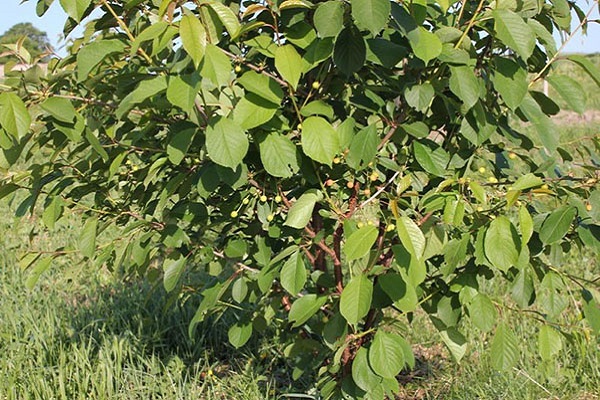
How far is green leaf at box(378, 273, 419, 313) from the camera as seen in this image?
4.94 feet

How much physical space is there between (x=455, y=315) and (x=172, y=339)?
1.55 meters

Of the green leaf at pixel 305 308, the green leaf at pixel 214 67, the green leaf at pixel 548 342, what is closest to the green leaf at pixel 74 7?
the green leaf at pixel 214 67

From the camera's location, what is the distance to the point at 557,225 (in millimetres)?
1427

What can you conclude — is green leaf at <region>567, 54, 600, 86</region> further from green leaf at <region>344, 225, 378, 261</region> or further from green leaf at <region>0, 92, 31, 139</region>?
green leaf at <region>0, 92, 31, 139</region>

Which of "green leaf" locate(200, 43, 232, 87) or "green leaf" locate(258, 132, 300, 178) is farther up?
"green leaf" locate(200, 43, 232, 87)

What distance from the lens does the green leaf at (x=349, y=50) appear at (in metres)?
1.43

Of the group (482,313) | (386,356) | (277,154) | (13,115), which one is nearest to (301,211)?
(277,154)

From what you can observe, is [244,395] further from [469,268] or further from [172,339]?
[469,268]

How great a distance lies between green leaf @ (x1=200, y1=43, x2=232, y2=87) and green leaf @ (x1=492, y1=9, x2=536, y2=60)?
513 millimetres

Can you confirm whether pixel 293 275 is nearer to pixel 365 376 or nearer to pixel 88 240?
pixel 365 376

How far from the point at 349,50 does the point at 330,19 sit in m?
0.15

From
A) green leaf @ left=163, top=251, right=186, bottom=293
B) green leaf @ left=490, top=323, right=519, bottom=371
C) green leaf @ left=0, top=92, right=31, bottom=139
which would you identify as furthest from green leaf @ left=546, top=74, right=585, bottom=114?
green leaf @ left=0, top=92, right=31, bottom=139

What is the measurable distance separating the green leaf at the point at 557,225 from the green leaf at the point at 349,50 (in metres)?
0.49

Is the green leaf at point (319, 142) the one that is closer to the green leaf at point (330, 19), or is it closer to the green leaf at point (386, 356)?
the green leaf at point (330, 19)
